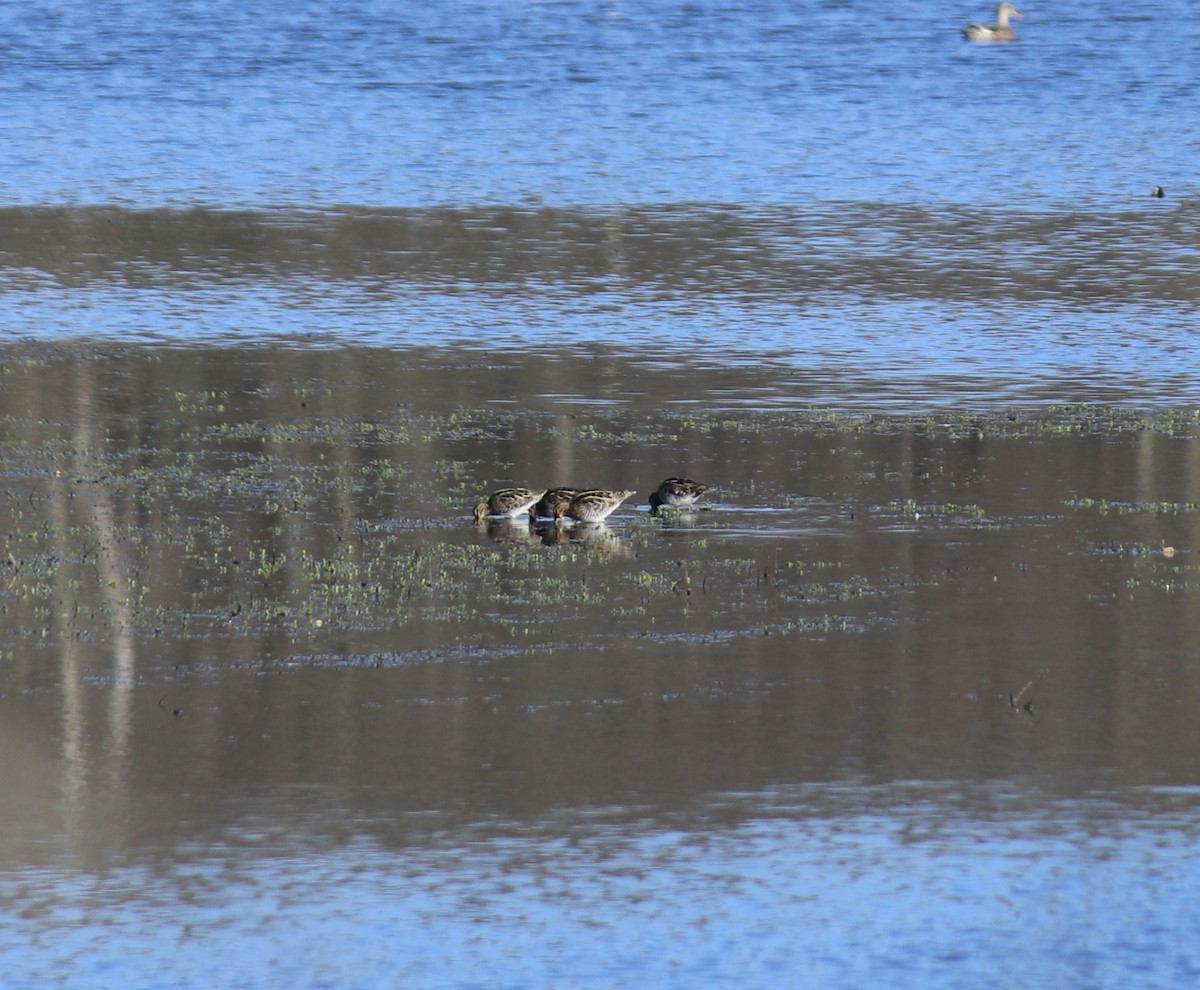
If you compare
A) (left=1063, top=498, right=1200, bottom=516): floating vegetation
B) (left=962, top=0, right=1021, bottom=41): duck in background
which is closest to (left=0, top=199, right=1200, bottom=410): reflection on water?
(left=1063, top=498, right=1200, bottom=516): floating vegetation

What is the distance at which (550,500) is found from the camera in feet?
42.9

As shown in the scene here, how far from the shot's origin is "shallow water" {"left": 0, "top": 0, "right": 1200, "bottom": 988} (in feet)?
24.6

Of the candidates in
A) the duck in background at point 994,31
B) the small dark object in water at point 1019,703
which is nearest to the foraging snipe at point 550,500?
the small dark object in water at point 1019,703

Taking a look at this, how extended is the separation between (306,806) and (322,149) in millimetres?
24071

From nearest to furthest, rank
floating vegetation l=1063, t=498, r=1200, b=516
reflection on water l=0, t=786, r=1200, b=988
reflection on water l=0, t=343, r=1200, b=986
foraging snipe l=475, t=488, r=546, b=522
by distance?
reflection on water l=0, t=786, r=1200, b=988 < reflection on water l=0, t=343, r=1200, b=986 < foraging snipe l=475, t=488, r=546, b=522 < floating vegetation l=1063, t=498, r=1200, b=516

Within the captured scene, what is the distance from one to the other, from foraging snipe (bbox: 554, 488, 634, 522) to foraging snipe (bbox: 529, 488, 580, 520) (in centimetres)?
3

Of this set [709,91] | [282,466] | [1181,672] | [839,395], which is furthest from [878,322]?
[709,91]

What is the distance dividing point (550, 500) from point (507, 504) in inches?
10.3

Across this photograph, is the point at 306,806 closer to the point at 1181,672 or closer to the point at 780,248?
the point at 1181,672

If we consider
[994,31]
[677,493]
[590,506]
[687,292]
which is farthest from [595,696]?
[994,31]

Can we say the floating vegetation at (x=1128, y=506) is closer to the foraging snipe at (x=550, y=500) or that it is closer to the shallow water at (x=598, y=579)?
the shallow water at (x=598, y=579)

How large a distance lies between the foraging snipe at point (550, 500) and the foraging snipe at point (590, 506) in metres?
0.03

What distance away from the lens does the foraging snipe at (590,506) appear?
505 inches

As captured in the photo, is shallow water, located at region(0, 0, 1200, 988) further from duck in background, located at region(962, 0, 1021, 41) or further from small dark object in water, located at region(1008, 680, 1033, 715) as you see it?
duck in background, located at region(962, 0, 1021, 41)
